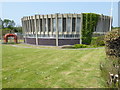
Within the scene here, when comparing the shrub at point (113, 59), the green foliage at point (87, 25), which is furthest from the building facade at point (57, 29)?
the shrub at point (113, 59)

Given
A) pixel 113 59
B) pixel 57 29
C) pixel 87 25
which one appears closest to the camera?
pixel 113 59

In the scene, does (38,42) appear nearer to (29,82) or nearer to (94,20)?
(94,20)

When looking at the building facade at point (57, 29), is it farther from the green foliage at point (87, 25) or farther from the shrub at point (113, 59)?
the shrub at point (113, 59)

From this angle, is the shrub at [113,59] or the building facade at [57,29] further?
the building facade at [57,29]

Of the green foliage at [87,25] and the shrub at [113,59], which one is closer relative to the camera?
the shrub at [113,59]

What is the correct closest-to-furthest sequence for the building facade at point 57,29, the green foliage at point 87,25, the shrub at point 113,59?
the shrub at point 113,59 < the green foliage at point 87,25 < the building facade at point 57,29

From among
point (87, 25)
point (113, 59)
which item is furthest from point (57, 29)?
point (113, 59)

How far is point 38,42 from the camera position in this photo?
42.8m

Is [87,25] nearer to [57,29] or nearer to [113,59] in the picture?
[57,29]

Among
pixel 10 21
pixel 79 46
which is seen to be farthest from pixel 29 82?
pixel 10 21

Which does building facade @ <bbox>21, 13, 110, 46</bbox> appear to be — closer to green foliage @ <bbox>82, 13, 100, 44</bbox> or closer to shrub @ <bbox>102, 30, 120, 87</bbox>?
green foliage @ <bbox>82, 13, 100, 44</bbox>

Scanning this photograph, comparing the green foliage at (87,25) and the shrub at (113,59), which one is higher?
the green foliage at (87,25)

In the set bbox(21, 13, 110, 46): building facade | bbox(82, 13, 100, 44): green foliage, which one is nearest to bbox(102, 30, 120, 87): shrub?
bbox(21, 13, 110, 46): building facade

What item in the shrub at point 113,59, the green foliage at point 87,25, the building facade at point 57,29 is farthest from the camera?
the building facade at point 57,29
